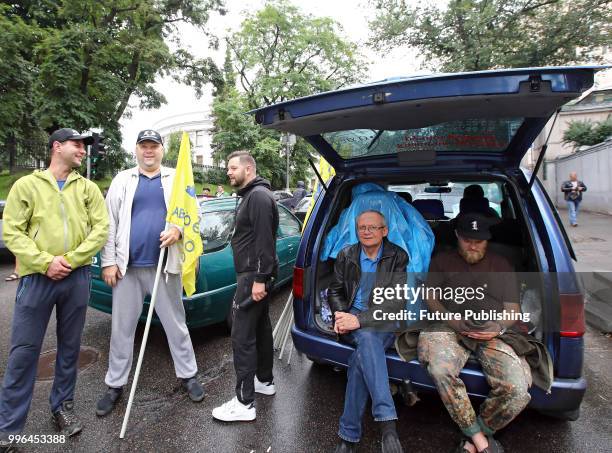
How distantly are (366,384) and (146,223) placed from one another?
1969 millimetres

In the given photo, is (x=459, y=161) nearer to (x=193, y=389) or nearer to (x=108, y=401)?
(x=193, y=389)

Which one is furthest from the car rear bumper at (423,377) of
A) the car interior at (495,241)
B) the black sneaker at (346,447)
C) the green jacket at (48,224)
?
the green jacket at (48,224)

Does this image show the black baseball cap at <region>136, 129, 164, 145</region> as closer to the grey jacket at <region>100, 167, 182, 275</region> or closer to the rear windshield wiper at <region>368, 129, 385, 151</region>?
the grey jacket at <region>100, 167, 182, 275</region>

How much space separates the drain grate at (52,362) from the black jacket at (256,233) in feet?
6.64

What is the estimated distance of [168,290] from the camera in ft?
9.91

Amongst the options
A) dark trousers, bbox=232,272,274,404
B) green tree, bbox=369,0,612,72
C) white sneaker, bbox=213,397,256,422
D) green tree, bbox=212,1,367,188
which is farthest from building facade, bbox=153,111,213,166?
white sneaker, bbox=213,397,256,422

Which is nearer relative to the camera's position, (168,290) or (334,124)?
(334,124)

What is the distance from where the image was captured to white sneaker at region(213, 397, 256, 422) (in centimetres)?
269

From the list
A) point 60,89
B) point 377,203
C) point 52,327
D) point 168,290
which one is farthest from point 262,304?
point 60,89

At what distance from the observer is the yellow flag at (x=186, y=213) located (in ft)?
9.51

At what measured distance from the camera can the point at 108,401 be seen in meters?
2.84

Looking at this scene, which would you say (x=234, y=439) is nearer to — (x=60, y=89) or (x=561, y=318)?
(x=561, y=318)

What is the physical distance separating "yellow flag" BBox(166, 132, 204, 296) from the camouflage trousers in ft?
5.86

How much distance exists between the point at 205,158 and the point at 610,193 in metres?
63.7
